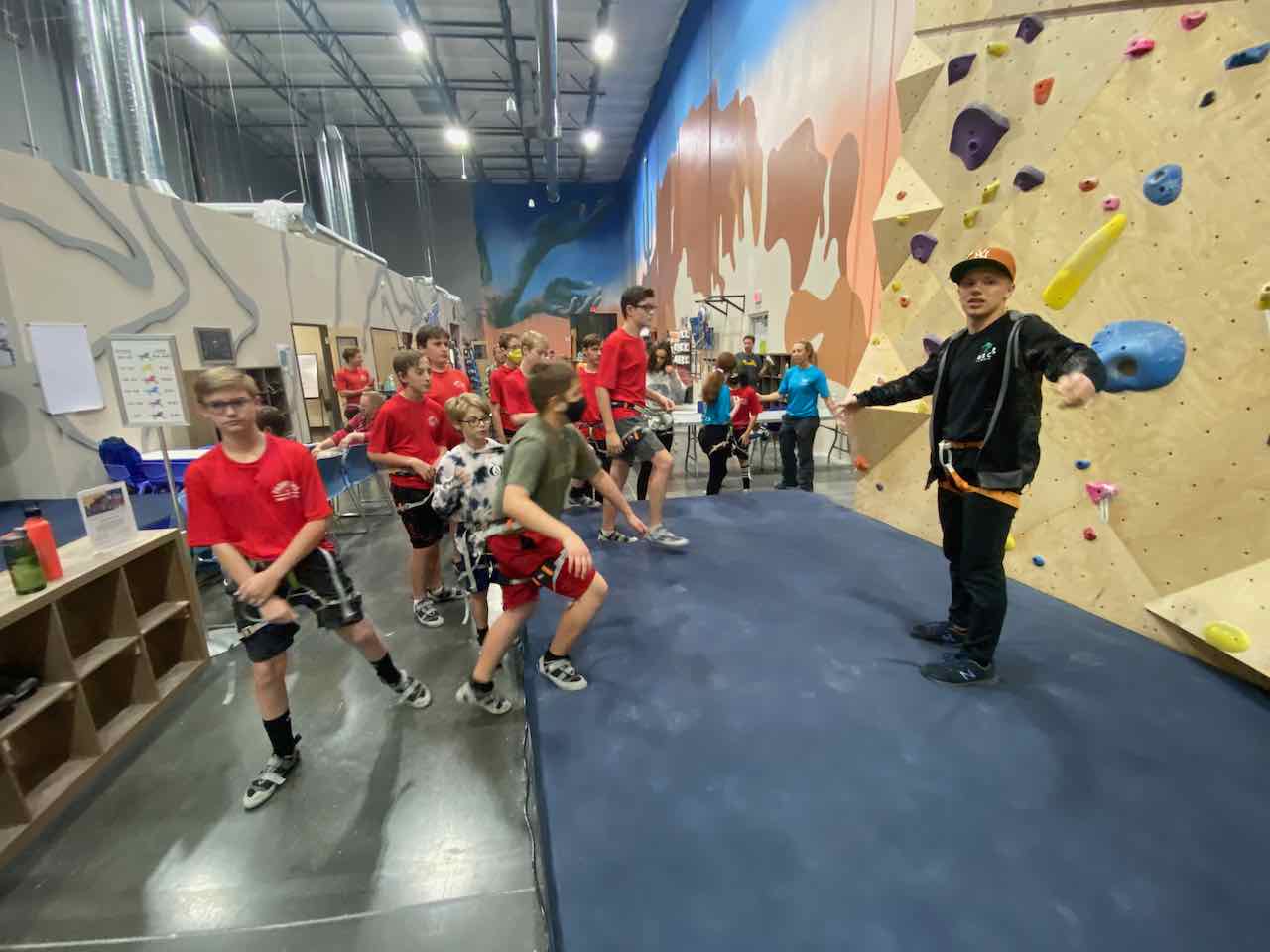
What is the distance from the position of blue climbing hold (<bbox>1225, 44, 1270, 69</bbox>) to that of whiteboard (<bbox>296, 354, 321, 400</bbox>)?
10.1 metres

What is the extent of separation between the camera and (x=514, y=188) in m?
20.0

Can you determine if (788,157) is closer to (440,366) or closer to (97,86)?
(440,366)

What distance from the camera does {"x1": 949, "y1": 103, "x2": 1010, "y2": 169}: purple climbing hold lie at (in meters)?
2.89

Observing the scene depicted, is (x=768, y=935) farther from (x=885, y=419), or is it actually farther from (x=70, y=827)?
(x=885, y=419)

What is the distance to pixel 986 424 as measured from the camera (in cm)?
195

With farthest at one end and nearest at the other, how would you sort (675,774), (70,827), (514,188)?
(514,188) → (70,827) → (675,774)

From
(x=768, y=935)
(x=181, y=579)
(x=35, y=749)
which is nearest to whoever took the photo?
(x=768, y=935)

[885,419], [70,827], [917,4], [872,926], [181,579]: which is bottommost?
[70,827]

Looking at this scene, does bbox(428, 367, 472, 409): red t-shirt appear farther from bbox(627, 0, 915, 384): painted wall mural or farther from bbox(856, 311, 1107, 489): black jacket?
bbox(627, 0, 915, 384): painted wall mural

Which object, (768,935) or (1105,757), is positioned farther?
(1105,757)

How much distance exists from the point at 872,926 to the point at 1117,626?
2.03 metres

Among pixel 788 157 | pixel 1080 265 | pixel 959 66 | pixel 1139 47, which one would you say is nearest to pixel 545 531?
pixel 1080 265

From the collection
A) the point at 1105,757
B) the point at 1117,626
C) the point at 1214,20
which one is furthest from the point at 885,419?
the point at 1105,757

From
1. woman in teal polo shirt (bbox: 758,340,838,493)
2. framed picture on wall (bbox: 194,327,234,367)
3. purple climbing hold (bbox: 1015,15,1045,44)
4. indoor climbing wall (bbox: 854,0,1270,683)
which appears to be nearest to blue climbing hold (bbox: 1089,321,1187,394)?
indoor climbing wall (bbox: 854,0,1270,683)
